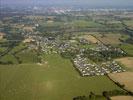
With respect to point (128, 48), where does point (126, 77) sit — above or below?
above

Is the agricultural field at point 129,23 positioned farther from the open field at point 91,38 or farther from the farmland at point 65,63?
the open field at point 91,38

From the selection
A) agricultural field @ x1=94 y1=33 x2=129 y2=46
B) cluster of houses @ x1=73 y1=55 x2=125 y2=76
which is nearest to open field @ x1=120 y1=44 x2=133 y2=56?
agricultural field @ x1=94 y1=33 x2=129 y2=46

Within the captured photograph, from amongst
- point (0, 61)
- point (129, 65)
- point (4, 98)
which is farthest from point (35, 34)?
point (4, 98)

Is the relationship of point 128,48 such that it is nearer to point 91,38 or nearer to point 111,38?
point 111,38

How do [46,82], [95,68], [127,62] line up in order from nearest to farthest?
[46,82]
[95,68]
[127,62]

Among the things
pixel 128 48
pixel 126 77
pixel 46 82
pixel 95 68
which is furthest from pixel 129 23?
pixel 46 82

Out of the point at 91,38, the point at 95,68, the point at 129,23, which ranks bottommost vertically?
the point at 129,23
